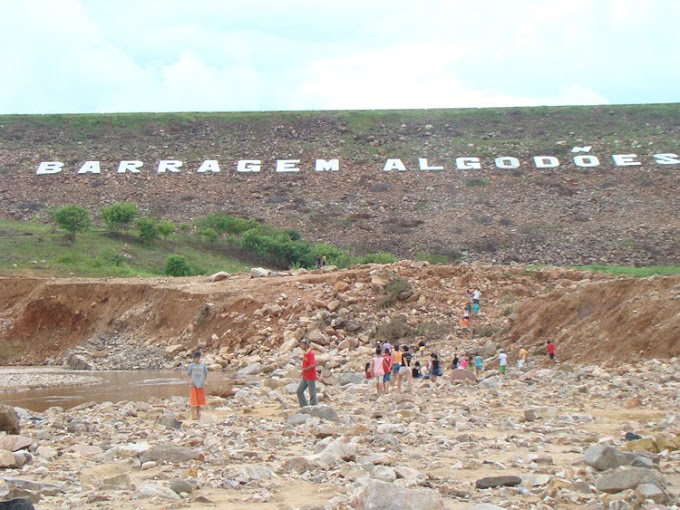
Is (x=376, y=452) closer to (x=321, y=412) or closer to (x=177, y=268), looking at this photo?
(x=321, y=412)

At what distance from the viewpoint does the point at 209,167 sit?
6306 centimetres

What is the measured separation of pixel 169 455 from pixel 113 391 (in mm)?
12247

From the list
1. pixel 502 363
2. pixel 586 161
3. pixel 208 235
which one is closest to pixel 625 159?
pixel 586 161

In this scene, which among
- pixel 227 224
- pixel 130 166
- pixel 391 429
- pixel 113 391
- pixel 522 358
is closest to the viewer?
pixel 391 429

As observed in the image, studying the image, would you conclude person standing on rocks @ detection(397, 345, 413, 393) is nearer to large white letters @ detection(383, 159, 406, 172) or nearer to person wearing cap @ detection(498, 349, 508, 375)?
person wearing cap @ detection(498, 349, 508, 375)

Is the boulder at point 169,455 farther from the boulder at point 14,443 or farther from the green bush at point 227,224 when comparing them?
the green bush at point 227,224

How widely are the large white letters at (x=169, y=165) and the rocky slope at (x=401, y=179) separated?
0.77 metres

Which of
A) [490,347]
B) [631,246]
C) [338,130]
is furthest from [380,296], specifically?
[338,130]

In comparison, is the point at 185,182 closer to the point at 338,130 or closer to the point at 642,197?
the point at 338,130

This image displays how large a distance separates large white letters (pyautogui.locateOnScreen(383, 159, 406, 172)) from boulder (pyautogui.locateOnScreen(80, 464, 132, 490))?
52.4m

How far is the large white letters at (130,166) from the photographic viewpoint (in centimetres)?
6225

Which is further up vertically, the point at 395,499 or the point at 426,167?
the point at 426,167

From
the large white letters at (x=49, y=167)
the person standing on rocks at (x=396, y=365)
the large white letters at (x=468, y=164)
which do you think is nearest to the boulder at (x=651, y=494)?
the person standing on rocks at (x=396, y=365)

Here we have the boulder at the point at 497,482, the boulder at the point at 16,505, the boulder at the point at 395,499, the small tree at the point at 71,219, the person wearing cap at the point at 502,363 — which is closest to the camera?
the boulder at the point at 16,505
